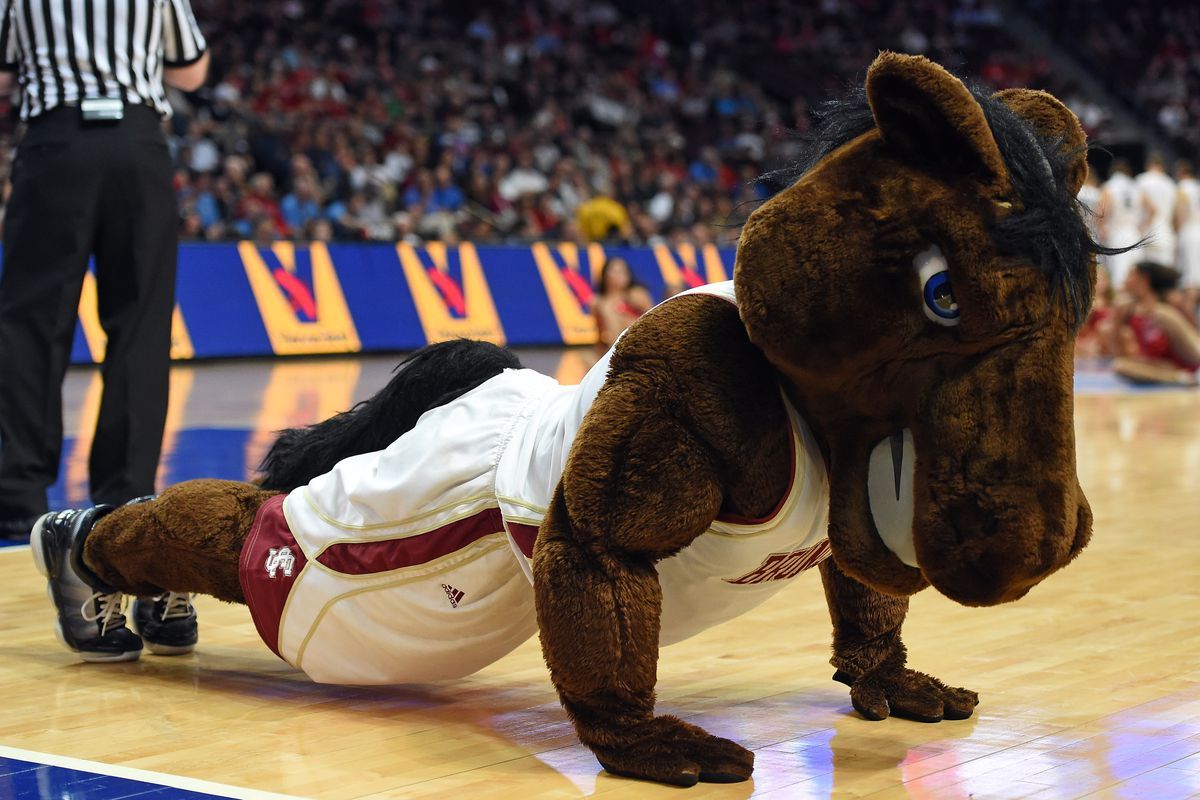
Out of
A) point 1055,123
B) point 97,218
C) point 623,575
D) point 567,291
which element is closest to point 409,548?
point 623,575

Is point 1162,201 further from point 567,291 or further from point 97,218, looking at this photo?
point 97,218

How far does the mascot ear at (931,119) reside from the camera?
2135mm

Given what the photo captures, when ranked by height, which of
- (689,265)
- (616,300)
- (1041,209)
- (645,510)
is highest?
(1041,209)

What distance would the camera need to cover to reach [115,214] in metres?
4.62

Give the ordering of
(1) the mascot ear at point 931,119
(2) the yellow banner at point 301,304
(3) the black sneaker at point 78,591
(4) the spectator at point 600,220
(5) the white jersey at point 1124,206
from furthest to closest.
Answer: (4) the spectator at point 600,220
(5) the white jersey at point 1124,206
(2) the yellow banner at point 301,304
(3) the black sneaker at point 78,591
(1) the mascot ear at point 931,119

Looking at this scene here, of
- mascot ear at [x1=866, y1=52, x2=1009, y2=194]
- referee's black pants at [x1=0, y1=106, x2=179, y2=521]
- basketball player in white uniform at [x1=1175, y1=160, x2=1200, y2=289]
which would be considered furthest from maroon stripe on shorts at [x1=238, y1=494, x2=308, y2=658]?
basketball player in white uniform at [x1=1175, y1=160, x2=1200, y2=289]

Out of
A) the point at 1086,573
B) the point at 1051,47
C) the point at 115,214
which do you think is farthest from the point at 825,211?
the point at 1051,47

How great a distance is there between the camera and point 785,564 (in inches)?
101

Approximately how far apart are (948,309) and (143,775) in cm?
145

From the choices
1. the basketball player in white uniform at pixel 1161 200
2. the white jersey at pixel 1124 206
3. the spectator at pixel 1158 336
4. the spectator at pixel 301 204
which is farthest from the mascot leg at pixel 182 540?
the basketball player in white uniform at pixel 1161 200

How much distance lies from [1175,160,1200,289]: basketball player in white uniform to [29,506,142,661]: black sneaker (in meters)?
14.6

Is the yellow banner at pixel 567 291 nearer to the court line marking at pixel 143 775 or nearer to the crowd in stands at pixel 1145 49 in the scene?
the court line marking at pixel 143 775

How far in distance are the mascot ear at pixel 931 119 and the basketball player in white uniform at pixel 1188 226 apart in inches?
582

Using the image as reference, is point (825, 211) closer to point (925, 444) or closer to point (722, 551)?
point (925, 444)
